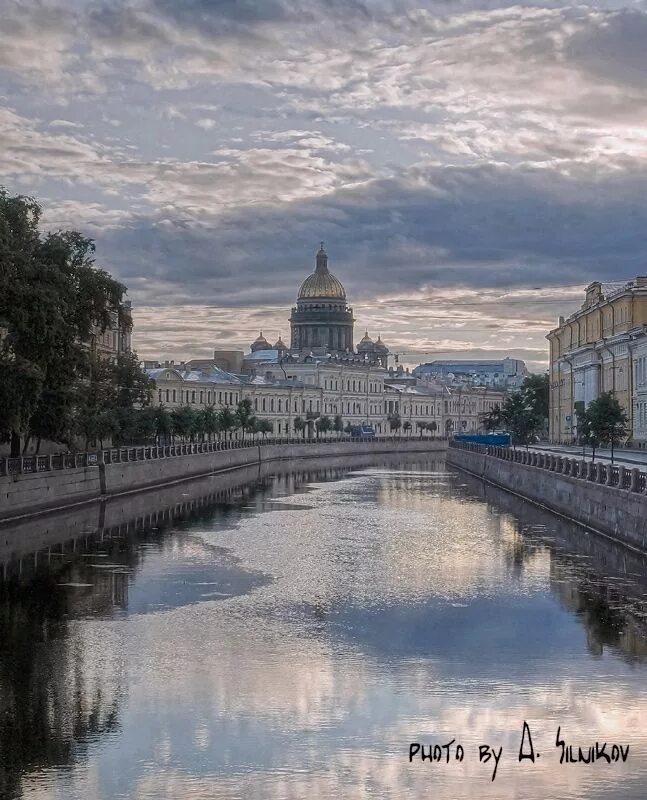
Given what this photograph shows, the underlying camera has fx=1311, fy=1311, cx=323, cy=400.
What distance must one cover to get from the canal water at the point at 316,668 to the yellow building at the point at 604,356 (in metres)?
40.2

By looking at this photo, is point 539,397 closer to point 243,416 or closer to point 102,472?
point 243,416

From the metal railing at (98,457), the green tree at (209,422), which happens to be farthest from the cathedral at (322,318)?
the metal railing at (98,457)

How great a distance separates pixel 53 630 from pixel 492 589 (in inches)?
417

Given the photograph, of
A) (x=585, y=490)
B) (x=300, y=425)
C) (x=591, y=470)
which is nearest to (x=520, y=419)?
(x=300, y=425)

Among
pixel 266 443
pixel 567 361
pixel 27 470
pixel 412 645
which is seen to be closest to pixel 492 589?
pixel 412 645

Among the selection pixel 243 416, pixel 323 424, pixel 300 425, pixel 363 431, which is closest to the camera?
pixel 243 416

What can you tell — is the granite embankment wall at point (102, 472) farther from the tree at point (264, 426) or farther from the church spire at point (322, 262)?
the church spire at point (322, 262)

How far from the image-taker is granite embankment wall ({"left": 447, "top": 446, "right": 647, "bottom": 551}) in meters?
33.6

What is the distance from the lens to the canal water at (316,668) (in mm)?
14875

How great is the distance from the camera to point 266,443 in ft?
386

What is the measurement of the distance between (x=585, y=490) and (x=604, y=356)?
48.0 m

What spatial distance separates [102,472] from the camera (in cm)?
5469

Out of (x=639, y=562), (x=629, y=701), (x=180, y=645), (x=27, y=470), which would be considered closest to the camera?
(x=629, y=701)

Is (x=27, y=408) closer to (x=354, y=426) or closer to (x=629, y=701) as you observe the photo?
(x=629, y=701)
